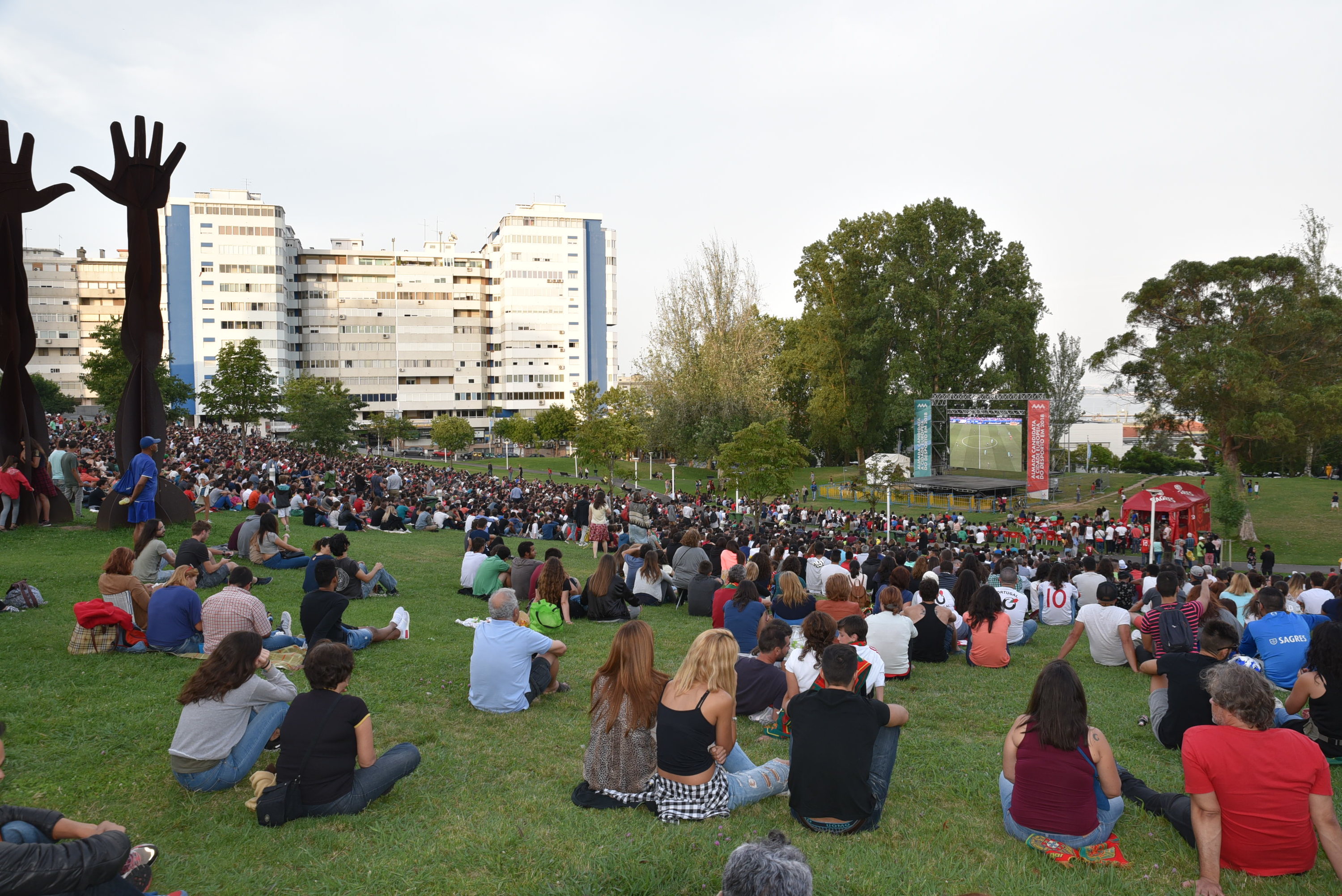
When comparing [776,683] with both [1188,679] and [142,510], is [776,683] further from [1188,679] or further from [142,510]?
[142,510]

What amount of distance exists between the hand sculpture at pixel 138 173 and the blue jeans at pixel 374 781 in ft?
42.8

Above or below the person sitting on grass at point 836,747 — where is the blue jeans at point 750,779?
below

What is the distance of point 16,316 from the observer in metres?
14.2

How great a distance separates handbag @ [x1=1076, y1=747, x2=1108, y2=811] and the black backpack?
2.67 metres

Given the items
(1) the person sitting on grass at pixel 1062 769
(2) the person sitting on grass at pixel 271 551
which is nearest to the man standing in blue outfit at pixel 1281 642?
(1) the person sitting on grass at pixel 1062 769

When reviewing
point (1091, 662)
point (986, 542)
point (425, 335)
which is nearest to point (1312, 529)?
point (986, 542)

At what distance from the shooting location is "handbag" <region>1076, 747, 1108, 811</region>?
13.2ft

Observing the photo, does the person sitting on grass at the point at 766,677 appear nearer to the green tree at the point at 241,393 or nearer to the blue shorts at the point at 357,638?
the blue shorts at the point at 357,638

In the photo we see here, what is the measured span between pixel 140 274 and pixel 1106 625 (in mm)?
16013

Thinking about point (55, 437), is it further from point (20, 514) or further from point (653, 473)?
point (653, 473)

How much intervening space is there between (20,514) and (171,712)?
11.5m

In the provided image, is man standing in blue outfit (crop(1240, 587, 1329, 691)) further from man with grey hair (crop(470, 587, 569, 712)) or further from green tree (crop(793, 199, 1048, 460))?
green tree (crop(793, 199, 1048, 460))

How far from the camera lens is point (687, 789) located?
438 cm

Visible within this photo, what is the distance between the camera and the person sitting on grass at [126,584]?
23.9 ft
